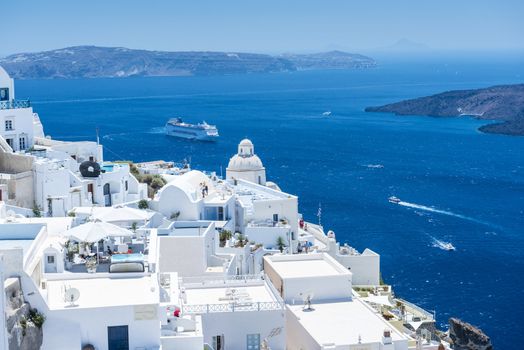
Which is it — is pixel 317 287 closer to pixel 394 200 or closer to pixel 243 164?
pixel 243 164

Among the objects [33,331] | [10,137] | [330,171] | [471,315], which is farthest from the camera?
[330,171]

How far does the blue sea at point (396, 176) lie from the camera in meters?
56.4

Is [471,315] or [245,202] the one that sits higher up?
[245,202]

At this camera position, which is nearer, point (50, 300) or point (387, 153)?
point (50, 300)

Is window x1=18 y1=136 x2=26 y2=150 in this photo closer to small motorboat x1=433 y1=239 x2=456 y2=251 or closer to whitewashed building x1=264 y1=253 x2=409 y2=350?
whitewashed building x1=264 y1=253 x2=409 y2=350

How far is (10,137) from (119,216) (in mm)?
11594

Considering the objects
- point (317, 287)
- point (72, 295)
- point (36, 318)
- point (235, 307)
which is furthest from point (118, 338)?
point (317, 287)

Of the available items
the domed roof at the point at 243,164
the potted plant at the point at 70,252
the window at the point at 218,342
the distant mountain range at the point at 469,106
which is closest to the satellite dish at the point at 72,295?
the potted plant at the point at 70,252

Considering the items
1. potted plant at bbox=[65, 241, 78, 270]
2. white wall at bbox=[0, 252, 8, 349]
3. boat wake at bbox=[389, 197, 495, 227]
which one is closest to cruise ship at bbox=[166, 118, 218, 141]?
boat wake at bbox=[389, 197, 495, 227]

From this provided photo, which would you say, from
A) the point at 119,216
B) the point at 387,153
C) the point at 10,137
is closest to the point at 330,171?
→ the point at 387,153

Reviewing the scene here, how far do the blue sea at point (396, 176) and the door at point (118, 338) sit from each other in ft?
94.4

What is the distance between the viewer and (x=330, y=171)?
100 m

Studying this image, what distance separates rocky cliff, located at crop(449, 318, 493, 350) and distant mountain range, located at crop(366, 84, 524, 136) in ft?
450

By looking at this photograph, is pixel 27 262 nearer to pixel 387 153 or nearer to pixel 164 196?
pixel 164 196
